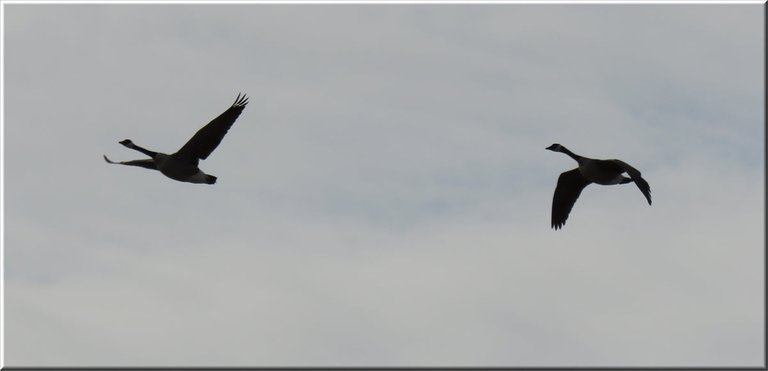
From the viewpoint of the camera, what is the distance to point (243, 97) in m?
18.7

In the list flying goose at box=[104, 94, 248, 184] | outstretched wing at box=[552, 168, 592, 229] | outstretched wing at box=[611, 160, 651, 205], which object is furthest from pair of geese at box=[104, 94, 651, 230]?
outstretched wing at box=[552, 168, 592, 229]

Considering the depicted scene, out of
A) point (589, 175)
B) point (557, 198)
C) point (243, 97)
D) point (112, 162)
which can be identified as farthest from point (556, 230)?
point (112, 162)

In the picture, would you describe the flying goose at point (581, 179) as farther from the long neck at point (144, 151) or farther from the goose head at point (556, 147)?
the long neck at point (144, 151)

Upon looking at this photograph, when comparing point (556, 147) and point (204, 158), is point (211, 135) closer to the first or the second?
point (204, 158)

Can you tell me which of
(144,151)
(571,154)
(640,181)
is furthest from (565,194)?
(144,151)

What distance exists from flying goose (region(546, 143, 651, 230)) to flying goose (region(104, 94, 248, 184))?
21.7ft

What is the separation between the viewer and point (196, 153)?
61.7 feet

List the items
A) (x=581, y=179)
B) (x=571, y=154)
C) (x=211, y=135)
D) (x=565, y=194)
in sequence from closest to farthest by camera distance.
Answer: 1. (x=211, y=135)
2. (x=571, y=154)
3. (x=581, y=179)
4. (x=565, y=194)

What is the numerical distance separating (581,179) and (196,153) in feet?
26.0

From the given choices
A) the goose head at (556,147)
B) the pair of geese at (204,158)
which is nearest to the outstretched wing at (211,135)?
the pair of geese at (204,158)

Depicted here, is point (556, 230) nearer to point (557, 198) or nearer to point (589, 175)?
point (557, 198)

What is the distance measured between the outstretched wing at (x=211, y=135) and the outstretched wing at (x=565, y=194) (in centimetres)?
691

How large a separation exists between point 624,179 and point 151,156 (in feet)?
29.7

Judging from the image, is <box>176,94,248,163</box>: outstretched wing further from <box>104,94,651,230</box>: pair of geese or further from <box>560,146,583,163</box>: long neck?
<box>560,146,583,163</box>: long neck
